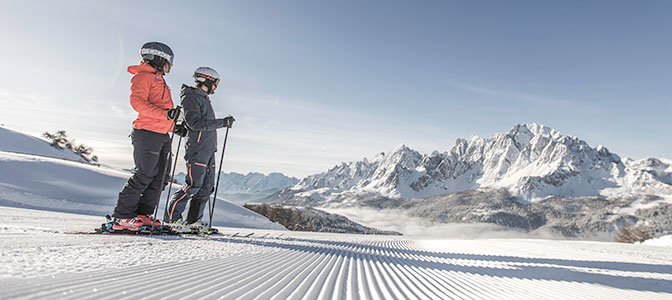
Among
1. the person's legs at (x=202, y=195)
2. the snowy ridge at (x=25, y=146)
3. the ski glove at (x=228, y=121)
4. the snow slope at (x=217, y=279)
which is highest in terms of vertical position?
the snowy ridge at (x=25, y=146)

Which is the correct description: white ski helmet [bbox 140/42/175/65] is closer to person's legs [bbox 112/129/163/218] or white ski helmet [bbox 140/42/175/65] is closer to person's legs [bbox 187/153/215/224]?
person's legs [bbox 112/129/163/218]

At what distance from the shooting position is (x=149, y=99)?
15.5 ft

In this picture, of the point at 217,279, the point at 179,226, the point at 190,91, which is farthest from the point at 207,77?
the point at 217,279

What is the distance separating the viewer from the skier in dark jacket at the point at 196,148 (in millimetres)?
5340

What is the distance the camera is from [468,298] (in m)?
2.63

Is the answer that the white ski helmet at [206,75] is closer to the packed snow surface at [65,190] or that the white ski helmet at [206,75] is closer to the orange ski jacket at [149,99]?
the orange ski jacket at [149,99]

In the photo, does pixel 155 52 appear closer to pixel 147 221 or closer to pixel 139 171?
pixel 139 171

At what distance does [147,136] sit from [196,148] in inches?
35.3

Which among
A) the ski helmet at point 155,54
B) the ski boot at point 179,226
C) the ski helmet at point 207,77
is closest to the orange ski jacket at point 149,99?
the ski helmet at point 155,54

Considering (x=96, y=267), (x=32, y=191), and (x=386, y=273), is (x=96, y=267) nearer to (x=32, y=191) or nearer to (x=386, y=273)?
(x=386, y=273)

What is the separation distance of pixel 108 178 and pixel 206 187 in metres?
14.1

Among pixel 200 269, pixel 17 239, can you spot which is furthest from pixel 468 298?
pixel 17 239

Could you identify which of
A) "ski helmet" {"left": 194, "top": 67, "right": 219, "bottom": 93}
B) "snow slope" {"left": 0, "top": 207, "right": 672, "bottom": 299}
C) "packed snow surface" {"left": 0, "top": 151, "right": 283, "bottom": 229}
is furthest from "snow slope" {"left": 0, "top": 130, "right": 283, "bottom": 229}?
"snow slope" {"left": 0, "top": 207, "right": 672, "bottom": 299}

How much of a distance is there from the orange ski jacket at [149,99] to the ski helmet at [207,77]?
2.97ft
